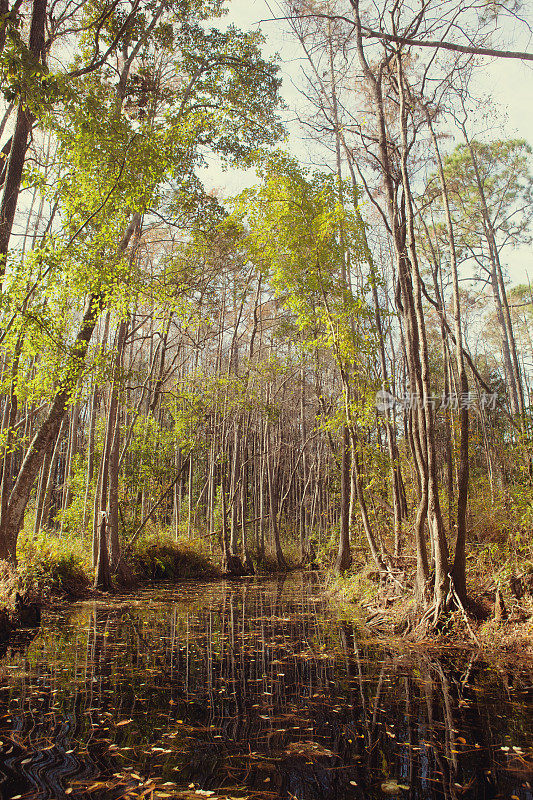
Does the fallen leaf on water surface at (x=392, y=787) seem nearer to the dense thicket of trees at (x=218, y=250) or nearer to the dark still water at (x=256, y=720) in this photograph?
the dark still water at (x=256, y=720)

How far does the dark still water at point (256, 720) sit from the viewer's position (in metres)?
2.03

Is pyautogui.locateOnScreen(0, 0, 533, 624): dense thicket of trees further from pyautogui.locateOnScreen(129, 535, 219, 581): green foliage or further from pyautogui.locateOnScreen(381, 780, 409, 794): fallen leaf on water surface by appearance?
pyautogui.locateOnScreen(381, 780, 409, 794): fallen leaf on water surface

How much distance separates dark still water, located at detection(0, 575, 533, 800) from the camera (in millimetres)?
2025

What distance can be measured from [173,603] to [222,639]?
10.7 ft

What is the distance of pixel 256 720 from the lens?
278cm

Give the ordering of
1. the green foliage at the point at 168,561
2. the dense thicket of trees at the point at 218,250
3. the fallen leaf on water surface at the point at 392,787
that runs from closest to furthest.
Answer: the fallen leaf on water surface at the point at 392,787, the dense thicket of trees at the point at 218,250, the green foliage at the point at 168,561

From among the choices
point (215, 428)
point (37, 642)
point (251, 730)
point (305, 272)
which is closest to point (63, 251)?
point (305, 272)

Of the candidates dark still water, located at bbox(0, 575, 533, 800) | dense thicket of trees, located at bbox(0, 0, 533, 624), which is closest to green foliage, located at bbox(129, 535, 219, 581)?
dense thicket of trees, located at bbox(0, 0, 533, 624)

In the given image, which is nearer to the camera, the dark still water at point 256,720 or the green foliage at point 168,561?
the dark still water at point 256,720

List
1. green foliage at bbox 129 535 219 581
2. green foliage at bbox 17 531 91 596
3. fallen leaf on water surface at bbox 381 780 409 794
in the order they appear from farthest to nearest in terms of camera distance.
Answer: green foliage at bbox 129 535 219 581 → green foliage at bbox 17 531 91 596 → fallen leaf on water surface at bbox 381 780 409 794

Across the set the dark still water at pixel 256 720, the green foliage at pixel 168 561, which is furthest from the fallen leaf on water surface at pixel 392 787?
the green foliage at pixel 168 561

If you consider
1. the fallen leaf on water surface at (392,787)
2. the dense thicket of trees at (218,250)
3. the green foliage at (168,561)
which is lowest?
the fallen leaf on water surface at (392,787)

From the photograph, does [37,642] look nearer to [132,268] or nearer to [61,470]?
[132,268]

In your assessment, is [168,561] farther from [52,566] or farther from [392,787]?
[392,787]
